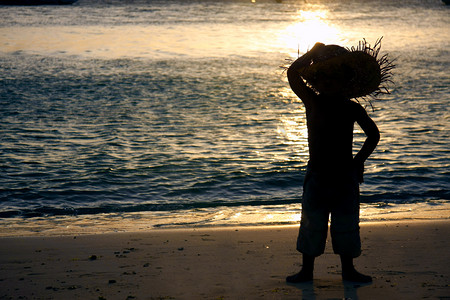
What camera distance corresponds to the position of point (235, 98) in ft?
55.5

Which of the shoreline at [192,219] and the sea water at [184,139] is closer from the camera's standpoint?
the shoreline at [192,219]

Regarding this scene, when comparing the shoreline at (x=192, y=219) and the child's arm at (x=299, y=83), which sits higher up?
the child's arm at (x=299, y=83)

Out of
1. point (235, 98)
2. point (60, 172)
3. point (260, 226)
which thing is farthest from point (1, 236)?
point (235, 98)

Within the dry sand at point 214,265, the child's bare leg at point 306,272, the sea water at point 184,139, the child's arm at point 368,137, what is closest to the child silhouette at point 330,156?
the child's arm at point 368,137

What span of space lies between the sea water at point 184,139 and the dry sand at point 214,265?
3.59 ft

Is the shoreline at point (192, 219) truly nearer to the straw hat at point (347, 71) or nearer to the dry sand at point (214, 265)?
the dry sand at point (214, 265)

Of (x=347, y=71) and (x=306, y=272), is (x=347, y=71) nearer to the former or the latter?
(x=347, y=71)

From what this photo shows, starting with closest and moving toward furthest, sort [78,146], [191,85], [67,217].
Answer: [67,217] → [78,146] → [191,85]

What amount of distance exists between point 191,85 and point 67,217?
11254mm

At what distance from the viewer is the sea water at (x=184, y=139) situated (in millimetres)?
8586

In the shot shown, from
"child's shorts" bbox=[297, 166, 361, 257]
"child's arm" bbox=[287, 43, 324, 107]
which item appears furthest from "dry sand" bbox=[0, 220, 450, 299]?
"child's arm" bbox=[287, 43, 324, 107]

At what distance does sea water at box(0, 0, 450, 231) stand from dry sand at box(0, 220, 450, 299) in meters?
1.09

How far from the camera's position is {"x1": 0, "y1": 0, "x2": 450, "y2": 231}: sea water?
8.59m

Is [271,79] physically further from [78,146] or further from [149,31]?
[149,31]
